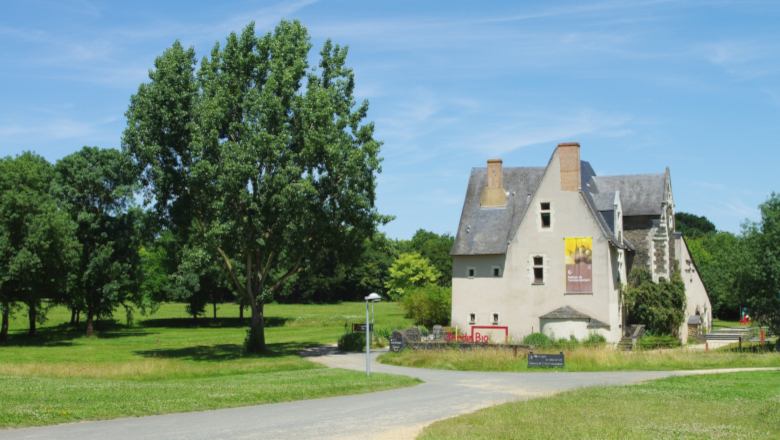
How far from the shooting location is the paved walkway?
41.9 feet

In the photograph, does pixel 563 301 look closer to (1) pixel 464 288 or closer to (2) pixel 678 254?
(1) pixel 464 288

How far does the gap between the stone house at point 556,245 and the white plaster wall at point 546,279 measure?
0.06m

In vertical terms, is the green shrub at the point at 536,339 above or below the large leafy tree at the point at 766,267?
below

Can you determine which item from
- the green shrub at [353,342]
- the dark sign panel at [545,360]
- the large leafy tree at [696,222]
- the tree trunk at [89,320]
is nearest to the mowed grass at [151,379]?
the tree trunk at [89,320]

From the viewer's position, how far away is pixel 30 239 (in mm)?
41125

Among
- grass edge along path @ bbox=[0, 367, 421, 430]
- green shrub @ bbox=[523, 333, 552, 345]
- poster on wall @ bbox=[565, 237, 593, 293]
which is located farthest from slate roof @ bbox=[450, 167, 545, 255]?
grass edge along path @ bbox=[0, 367, 421, 430]

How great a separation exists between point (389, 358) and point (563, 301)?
1352 cm

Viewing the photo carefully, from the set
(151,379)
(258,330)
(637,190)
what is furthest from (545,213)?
(151,379)

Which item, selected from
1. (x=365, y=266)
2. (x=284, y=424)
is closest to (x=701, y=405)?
(x=284, y=424)

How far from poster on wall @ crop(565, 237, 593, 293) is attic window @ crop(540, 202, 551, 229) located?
166cm

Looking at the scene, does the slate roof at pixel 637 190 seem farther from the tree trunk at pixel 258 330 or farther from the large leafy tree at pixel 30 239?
the large leafy tree at pixel 30 239

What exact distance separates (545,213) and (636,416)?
2782 cm

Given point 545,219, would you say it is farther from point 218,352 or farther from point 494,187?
point 218,352

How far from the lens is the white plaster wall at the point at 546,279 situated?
39312mm
